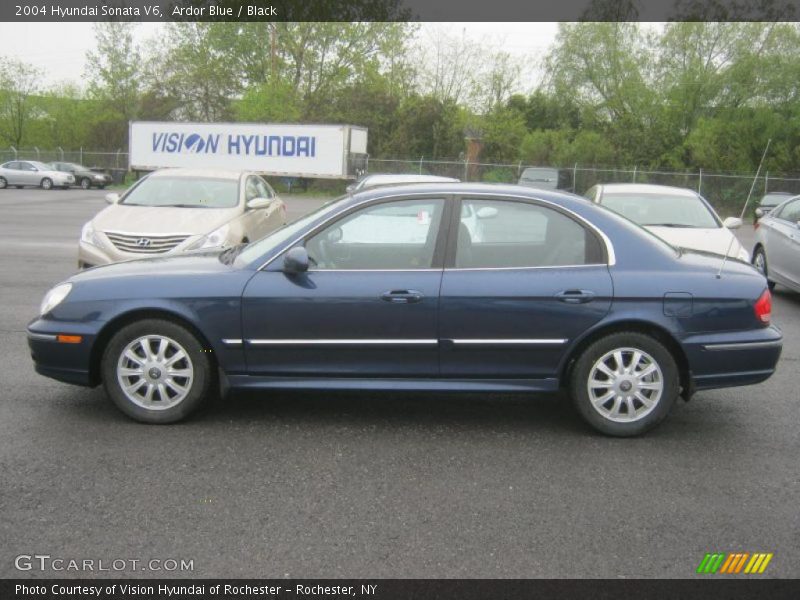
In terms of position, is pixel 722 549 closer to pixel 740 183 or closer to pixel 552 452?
pixel 552 452

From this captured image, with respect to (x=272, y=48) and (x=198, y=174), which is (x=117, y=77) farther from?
(x=198, y=174)

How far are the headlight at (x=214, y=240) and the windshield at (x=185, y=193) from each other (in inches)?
41.9

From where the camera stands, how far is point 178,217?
9.94 meters

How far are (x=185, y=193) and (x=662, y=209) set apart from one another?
6.04 m

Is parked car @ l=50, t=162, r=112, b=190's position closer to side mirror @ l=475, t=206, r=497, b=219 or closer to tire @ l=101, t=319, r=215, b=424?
tire @ l=101, t=319, r=215, b=424

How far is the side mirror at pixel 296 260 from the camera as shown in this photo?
198 inches

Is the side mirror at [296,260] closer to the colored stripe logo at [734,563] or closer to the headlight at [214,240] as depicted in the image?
the colored stripe logo at [734,563]

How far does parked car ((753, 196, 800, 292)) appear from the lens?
10125mm

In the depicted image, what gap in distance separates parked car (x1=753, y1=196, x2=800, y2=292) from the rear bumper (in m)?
5.43

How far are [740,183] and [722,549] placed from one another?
32.8m

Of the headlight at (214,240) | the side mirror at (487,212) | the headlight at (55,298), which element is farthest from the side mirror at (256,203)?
the side mirror at (487,212)

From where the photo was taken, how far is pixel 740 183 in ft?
110

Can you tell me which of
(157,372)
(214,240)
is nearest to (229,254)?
(157,372)

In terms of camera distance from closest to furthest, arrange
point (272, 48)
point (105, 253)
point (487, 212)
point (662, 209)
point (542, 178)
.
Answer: point (487, 212) → point (105, 253) → point (662, 209) → point (542, 178) → point (272, 48)
